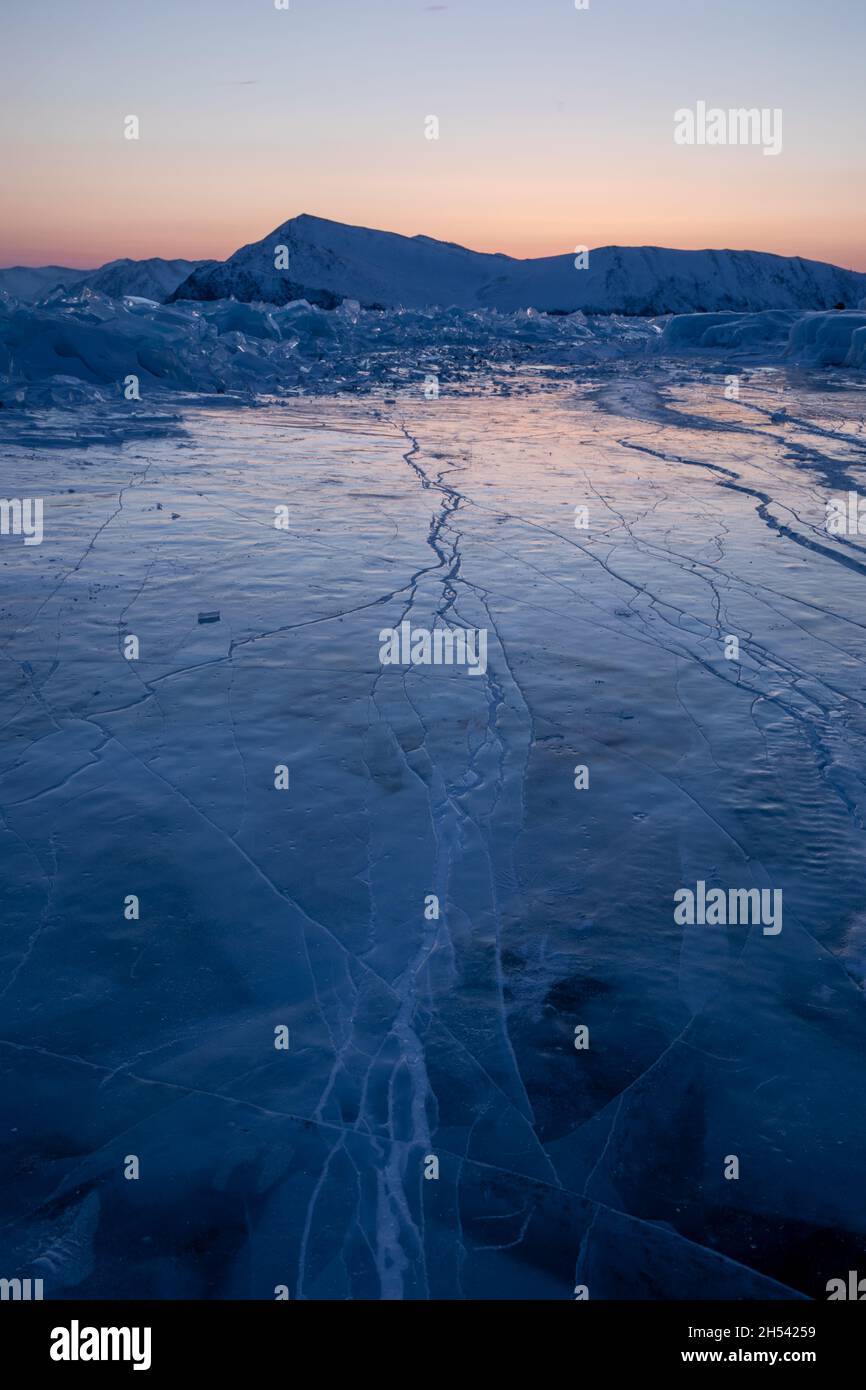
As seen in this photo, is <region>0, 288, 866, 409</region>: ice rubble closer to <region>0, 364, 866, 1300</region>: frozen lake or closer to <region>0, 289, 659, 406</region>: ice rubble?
<region>0, 289, 659, 406</region>: ice rubble

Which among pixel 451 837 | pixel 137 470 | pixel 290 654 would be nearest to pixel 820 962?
pixel 451 837

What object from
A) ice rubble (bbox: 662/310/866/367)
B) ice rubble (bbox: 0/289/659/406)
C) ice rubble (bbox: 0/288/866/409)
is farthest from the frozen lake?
ice rubble (bbox: 662/310/866/367)

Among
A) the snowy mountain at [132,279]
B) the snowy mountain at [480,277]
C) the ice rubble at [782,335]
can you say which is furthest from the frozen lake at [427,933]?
the snowy mountain at [132,279]

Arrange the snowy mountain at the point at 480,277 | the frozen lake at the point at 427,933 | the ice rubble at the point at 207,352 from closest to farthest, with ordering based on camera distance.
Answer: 1. the frozen lake at the point at 427,933
2. the ice rubble at the point at 207,352
3. the snowy mountain at the point at 480,277

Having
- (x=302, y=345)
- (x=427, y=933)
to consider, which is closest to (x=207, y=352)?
(x=302, y=345)

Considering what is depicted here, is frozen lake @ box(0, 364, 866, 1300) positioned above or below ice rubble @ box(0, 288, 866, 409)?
below

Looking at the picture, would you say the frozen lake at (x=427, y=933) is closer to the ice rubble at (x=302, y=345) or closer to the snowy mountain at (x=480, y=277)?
the ice rubble at (x=302, y=345)
